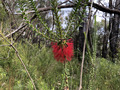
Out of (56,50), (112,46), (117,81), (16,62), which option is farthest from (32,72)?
(112,46)

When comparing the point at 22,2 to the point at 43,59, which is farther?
the point at 43,59

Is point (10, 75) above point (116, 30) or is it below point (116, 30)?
below

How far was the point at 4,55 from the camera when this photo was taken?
78.5 inches

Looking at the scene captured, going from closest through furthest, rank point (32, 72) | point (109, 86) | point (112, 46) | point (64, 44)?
point (64, 44) < point (32, 72) < point (109, 86) < point (112, 46)

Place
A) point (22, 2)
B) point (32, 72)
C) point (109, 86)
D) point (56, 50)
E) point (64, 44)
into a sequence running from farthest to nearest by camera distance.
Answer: point (109, 86), point (32, 72), point (56, 50), point (64, 44), point (22, 2)

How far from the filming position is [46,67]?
10.0ft

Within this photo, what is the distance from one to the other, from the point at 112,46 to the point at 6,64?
464cm

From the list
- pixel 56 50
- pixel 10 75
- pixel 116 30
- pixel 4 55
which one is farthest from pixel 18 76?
pixel 116 30

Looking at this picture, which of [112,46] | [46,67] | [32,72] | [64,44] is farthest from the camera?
[112,46]

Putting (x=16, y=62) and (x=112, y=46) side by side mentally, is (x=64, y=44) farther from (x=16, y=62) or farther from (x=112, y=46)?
(x=112, y=46)

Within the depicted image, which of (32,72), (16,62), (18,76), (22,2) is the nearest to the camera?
(22,2)

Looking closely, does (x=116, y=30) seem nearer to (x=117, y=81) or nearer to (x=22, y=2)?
(x=117, y=81)

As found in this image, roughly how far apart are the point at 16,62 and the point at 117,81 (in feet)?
6.41

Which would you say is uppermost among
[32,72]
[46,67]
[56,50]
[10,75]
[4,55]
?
[56,50]
